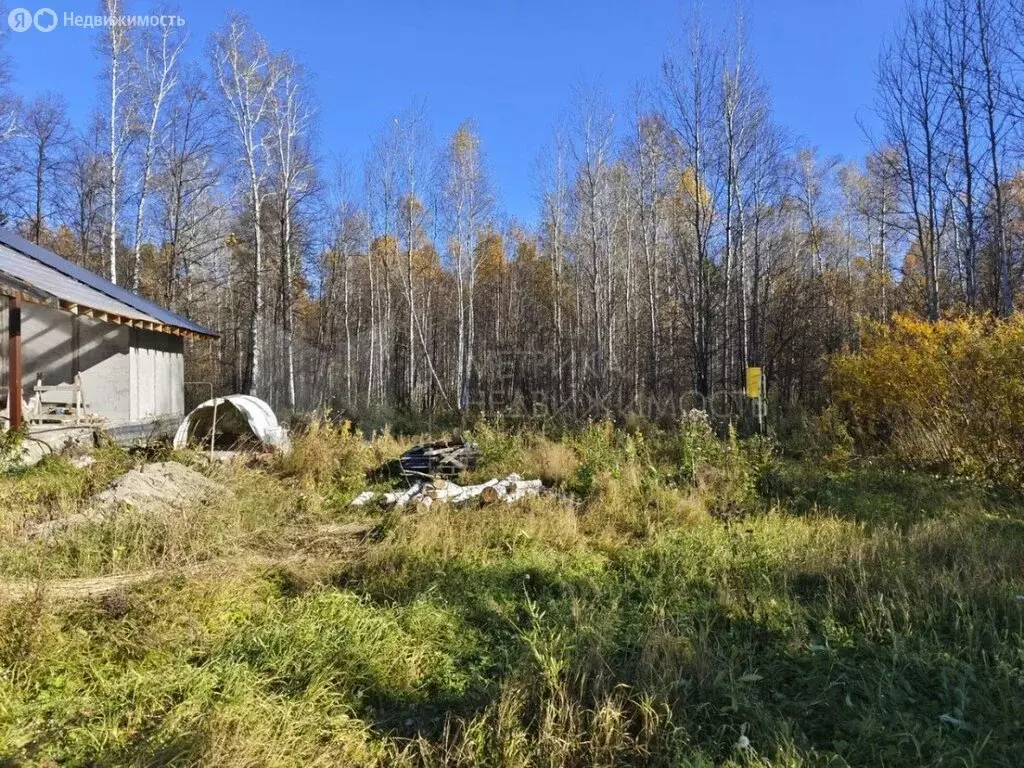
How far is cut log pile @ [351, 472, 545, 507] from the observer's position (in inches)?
241

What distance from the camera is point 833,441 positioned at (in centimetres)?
893

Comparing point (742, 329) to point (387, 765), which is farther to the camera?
point (742, 329)

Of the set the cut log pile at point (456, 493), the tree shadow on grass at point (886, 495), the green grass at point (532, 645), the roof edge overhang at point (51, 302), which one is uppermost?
the roof edge overhang at point (51, 302)

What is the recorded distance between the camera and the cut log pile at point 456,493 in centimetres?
612

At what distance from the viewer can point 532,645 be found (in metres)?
2.92

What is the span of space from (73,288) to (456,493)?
870cm

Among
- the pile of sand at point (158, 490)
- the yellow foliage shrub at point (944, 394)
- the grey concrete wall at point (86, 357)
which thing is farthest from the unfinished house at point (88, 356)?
the yellow foliage shrub at point (944, 394)

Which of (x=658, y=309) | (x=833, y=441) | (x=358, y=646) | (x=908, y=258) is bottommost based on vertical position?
(x=358, y=646)

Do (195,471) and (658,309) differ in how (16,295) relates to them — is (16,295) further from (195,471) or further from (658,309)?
(658,309)

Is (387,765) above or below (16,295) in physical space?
below

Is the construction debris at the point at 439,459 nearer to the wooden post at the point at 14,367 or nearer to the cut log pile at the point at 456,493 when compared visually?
the cut log pile at the point at 456,493

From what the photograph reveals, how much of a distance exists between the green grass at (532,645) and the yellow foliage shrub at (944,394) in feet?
6.77

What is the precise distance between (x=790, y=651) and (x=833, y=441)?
694 cm

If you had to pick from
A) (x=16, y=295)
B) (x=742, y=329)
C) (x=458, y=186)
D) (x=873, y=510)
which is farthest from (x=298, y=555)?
(x=458, y=186)
